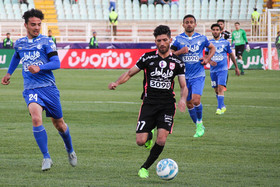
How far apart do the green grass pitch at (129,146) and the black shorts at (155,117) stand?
2.11 ft

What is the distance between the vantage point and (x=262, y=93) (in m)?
20.2

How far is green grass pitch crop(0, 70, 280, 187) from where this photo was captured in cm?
727

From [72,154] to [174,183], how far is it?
1.78 m

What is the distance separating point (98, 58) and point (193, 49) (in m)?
21.9

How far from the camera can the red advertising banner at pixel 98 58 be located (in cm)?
3266

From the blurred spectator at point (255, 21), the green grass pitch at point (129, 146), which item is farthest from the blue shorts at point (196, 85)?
the blurred spectator at point (255, 21)

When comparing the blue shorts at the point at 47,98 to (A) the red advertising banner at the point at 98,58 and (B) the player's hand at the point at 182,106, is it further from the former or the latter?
(A) the red advertising banner at the point at 98,58

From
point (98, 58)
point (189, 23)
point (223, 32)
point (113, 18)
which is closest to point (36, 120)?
point (189, 23)

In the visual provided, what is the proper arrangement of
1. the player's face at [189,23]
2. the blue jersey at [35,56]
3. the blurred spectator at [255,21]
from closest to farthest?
1. the blue jersey at [35,56]
2. the player's face at [189,23]
3. the blurred spectator at [255,21]

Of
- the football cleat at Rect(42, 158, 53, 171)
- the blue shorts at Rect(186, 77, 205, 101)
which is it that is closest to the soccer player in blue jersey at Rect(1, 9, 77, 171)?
the football cleat at Rect(42, 158, 53, 171)

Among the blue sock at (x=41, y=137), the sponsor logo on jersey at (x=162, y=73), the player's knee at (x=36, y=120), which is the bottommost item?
the blue sock at (x=41, y=137)

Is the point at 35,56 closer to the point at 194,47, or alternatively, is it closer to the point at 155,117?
the point at 155,117

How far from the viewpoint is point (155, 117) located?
773cm

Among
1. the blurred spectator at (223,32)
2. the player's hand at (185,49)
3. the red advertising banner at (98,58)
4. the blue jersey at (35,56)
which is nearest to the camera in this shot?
the blue jersey at (35,56)
